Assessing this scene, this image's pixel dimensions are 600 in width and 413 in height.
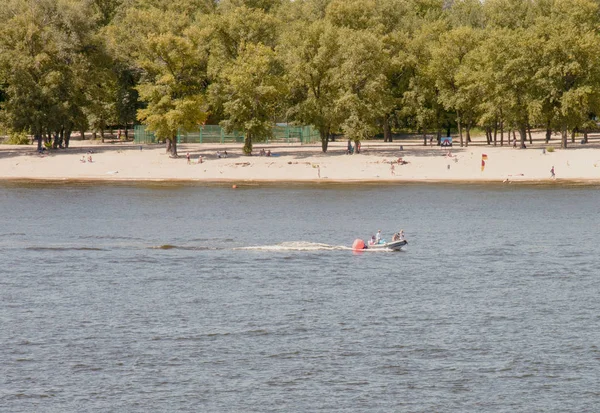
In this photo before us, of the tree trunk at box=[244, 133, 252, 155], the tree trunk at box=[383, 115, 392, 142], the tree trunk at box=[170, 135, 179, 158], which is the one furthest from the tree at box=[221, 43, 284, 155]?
the tree trunk at box=[383, 115, 392, 142]

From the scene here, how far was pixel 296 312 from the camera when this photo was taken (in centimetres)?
5050

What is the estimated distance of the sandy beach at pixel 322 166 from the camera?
116938 mm

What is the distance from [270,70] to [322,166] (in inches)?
614

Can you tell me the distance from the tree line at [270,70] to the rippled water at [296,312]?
38414mm

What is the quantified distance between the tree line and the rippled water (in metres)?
38.4

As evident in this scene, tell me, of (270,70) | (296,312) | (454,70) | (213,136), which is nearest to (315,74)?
(270,70)

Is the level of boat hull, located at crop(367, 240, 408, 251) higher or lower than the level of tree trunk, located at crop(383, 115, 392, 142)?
lower

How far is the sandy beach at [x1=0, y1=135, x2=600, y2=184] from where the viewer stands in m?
117

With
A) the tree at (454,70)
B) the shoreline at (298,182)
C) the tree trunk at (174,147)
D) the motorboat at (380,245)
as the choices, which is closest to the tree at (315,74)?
the shoreline at (298,182)

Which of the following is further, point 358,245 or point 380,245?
point 380,245

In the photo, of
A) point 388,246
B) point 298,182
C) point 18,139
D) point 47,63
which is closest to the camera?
point 388,246

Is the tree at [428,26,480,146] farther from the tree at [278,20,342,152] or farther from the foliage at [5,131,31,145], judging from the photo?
the foliage at [5,131,31,145]

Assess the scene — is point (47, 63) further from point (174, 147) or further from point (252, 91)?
point (252, 91)

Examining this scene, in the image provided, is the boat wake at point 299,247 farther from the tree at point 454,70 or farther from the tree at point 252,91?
the tree at point 454,70
